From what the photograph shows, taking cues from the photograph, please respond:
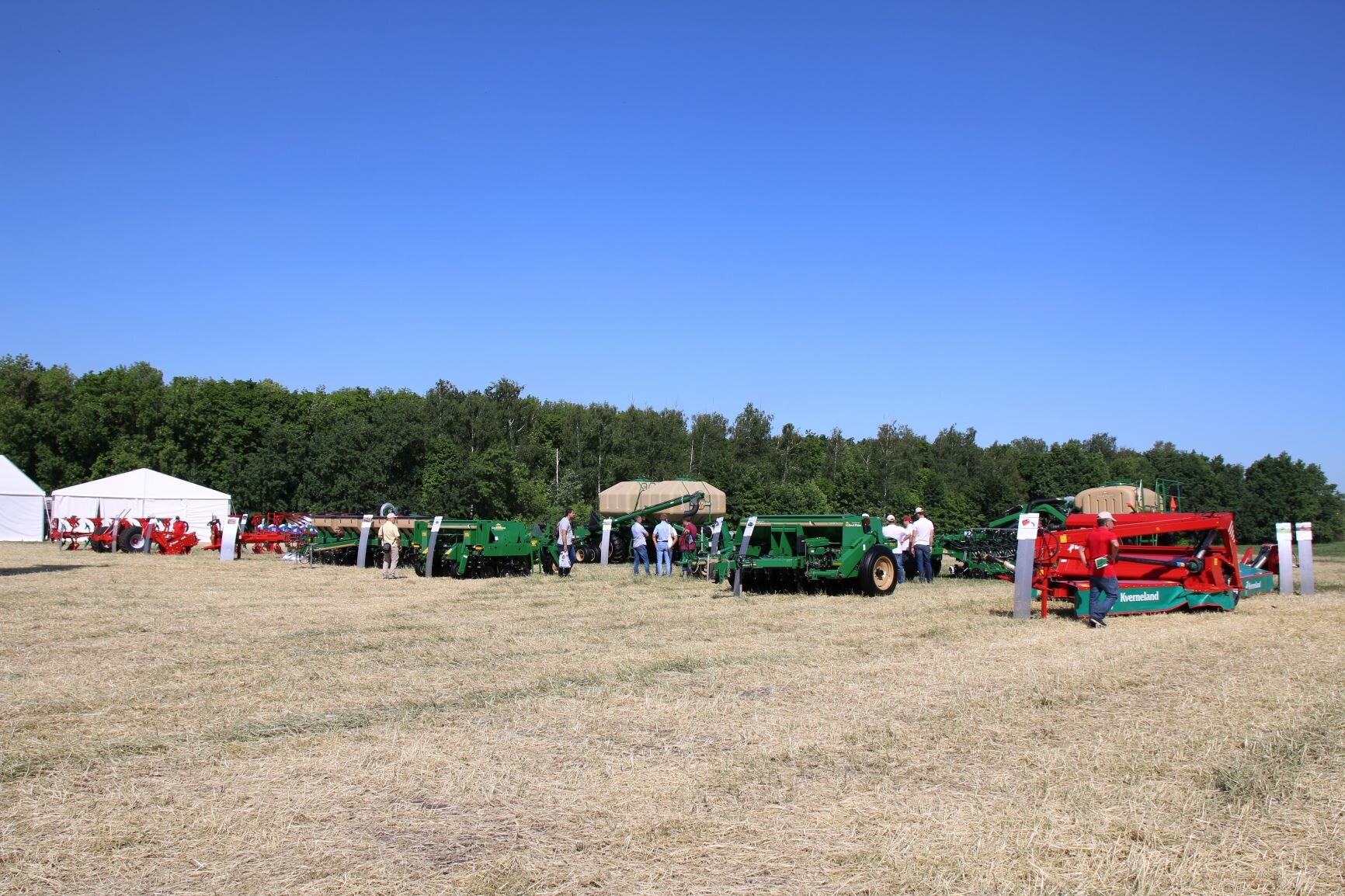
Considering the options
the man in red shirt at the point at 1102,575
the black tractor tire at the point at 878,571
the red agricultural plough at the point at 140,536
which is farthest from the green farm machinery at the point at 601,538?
the man in red shirt at the point at 1102,575

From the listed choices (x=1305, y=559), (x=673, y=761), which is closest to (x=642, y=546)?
(x=1305, y=559)

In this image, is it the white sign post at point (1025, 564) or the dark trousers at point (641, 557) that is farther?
→ the dark trousers at point (641, 557)

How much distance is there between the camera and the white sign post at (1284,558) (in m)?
15.2

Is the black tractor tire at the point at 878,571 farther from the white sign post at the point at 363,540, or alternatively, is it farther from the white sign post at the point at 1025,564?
the white sign post at the point at 363,540

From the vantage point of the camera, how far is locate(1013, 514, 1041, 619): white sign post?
38.4 feet

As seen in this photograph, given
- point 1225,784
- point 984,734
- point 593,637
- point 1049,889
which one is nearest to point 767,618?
point 593,637

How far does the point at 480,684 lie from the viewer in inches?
305

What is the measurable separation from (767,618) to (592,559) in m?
12.7

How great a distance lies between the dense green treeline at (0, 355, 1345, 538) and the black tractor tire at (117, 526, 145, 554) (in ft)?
54.4

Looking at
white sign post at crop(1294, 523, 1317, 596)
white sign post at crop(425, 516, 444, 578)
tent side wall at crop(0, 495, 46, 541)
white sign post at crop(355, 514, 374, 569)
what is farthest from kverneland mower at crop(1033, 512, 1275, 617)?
tent side wall at crop(0, 495, 46, 541)

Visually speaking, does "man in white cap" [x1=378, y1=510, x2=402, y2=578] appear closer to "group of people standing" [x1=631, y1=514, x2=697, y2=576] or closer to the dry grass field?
"group of people standing" [x1=631, y1=514, x2=697, y2=576]

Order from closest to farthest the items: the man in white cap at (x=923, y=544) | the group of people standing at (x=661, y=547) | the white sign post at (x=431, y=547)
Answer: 1. the man in white cap at (x=923, y=544)
2. the white sign post at (x=431, y=547)
3. the group of people standing at (x=661, y=547)

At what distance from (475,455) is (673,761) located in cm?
4543

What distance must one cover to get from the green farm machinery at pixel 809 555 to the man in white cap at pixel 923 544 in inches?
77.7
